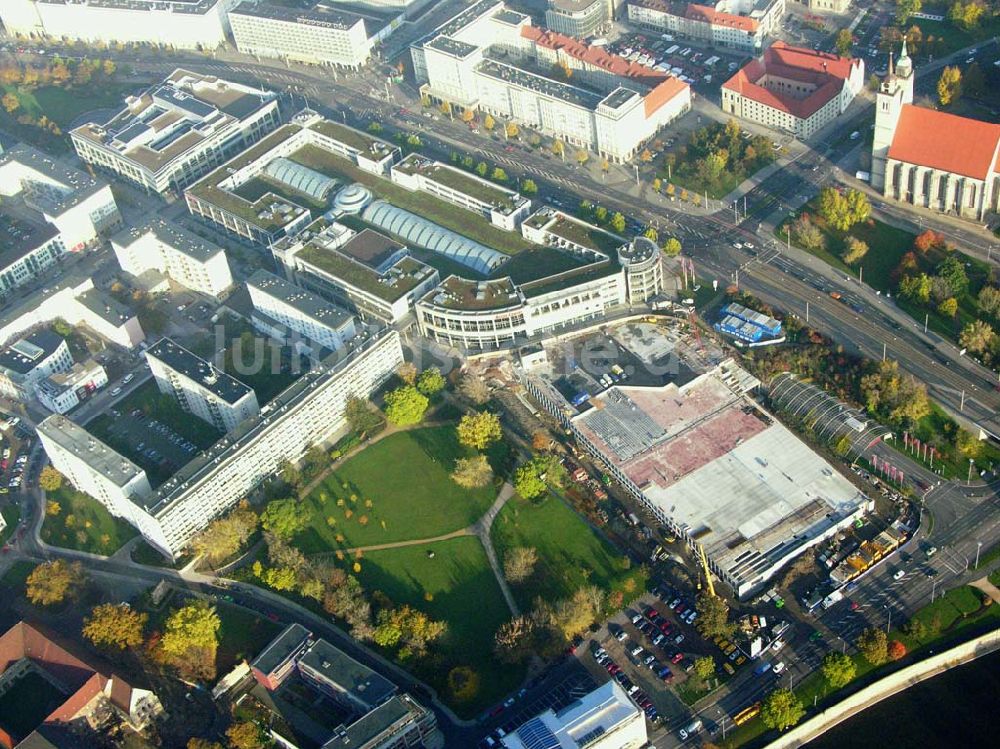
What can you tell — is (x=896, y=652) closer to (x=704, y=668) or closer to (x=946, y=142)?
(x=704, y=668)

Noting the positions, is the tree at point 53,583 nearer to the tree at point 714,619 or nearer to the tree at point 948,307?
the tree at point 714,619

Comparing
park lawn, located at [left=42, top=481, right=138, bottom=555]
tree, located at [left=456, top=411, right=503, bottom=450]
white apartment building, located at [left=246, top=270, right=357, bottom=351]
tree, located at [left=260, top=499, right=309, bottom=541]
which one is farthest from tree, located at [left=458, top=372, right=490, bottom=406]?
park lawn, located at [left=42, top=481, right=138, bottom=555]

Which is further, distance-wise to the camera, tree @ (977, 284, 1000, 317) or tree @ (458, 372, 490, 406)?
tree @ (458, 372, 490, 406)

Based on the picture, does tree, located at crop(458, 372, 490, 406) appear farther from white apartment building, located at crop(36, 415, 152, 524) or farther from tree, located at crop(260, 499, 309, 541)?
white apartment building, located at crop(36, 415, 152, 524)

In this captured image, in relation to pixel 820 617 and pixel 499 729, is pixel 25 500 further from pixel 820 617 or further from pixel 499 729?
pixel 820 617

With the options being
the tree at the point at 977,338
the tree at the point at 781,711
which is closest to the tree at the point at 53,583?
the tree at the point at 781,711

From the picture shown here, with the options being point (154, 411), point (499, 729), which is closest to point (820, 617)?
point (499, 729)
